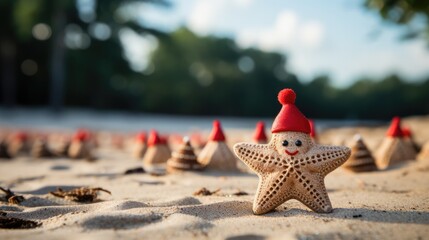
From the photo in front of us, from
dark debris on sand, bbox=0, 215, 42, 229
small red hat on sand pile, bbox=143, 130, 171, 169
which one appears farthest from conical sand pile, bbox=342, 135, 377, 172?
dark debris on sand, bbox=0, 215, 42, 229

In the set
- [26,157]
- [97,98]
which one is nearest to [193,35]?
[97,98]

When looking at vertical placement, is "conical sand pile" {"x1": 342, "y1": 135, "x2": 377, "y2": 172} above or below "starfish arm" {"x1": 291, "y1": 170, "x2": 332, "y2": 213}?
below

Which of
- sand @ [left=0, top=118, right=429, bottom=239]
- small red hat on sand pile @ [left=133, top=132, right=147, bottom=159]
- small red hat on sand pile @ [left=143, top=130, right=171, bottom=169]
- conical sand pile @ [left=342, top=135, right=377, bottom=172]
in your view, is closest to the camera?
sand @ [left=0, top=118, right=429, bottom=239]

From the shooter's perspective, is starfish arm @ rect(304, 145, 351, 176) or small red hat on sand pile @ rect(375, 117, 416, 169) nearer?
starfish arm @ rect(304, 145, 351, 176)

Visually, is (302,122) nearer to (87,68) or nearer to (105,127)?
(105,127)

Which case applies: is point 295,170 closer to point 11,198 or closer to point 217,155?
point 217,155

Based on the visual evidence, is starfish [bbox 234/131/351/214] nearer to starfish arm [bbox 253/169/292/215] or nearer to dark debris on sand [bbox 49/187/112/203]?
starfish arm [bbox 253/169/292/215]
